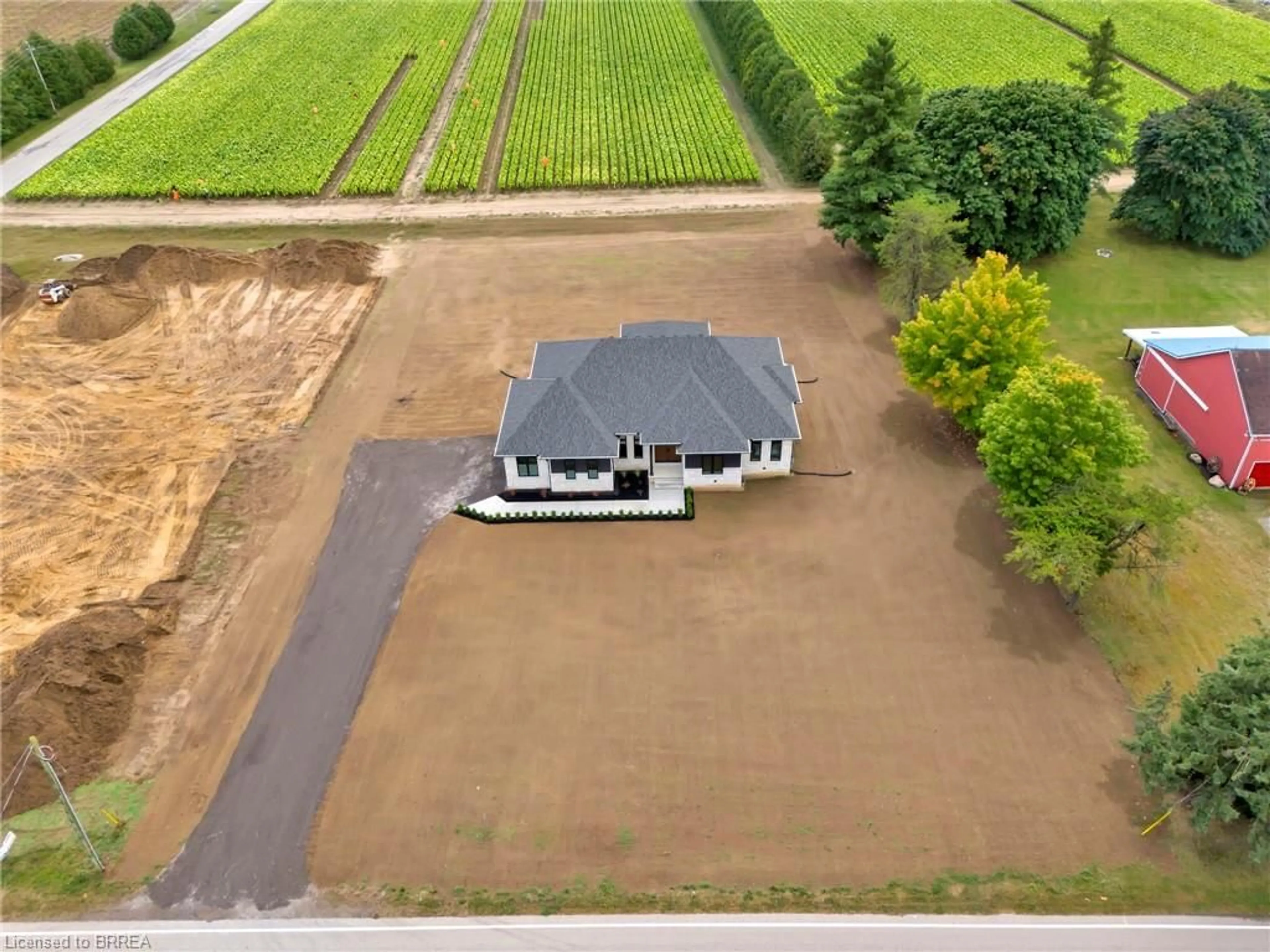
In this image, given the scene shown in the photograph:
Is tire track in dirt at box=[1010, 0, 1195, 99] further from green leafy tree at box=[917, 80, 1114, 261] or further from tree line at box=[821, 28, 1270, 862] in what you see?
green leafy tree at box=[917, 80, 1114, 261]

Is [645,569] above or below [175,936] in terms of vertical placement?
above

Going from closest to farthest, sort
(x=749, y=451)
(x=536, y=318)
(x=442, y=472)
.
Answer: (x=749, y=451), (x=442, y=472), (x=536, y=318)

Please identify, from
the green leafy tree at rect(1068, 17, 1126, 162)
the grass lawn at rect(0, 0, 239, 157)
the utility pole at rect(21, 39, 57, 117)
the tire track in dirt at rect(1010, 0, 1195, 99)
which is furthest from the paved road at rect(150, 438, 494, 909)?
the tire track in dirt at rect(1010, 0, 1195, 99)

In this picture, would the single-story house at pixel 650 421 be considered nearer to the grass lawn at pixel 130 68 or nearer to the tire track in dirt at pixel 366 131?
the tire track in dirt at pixel 366 131

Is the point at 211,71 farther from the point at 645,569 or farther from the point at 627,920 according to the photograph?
the point at 627,920

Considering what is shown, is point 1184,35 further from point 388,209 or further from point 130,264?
point 130,264

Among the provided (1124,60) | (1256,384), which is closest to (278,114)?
(1256,384)

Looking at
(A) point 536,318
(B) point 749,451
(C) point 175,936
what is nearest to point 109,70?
(A) point 536,318

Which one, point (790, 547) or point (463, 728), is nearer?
point (463, 728)
